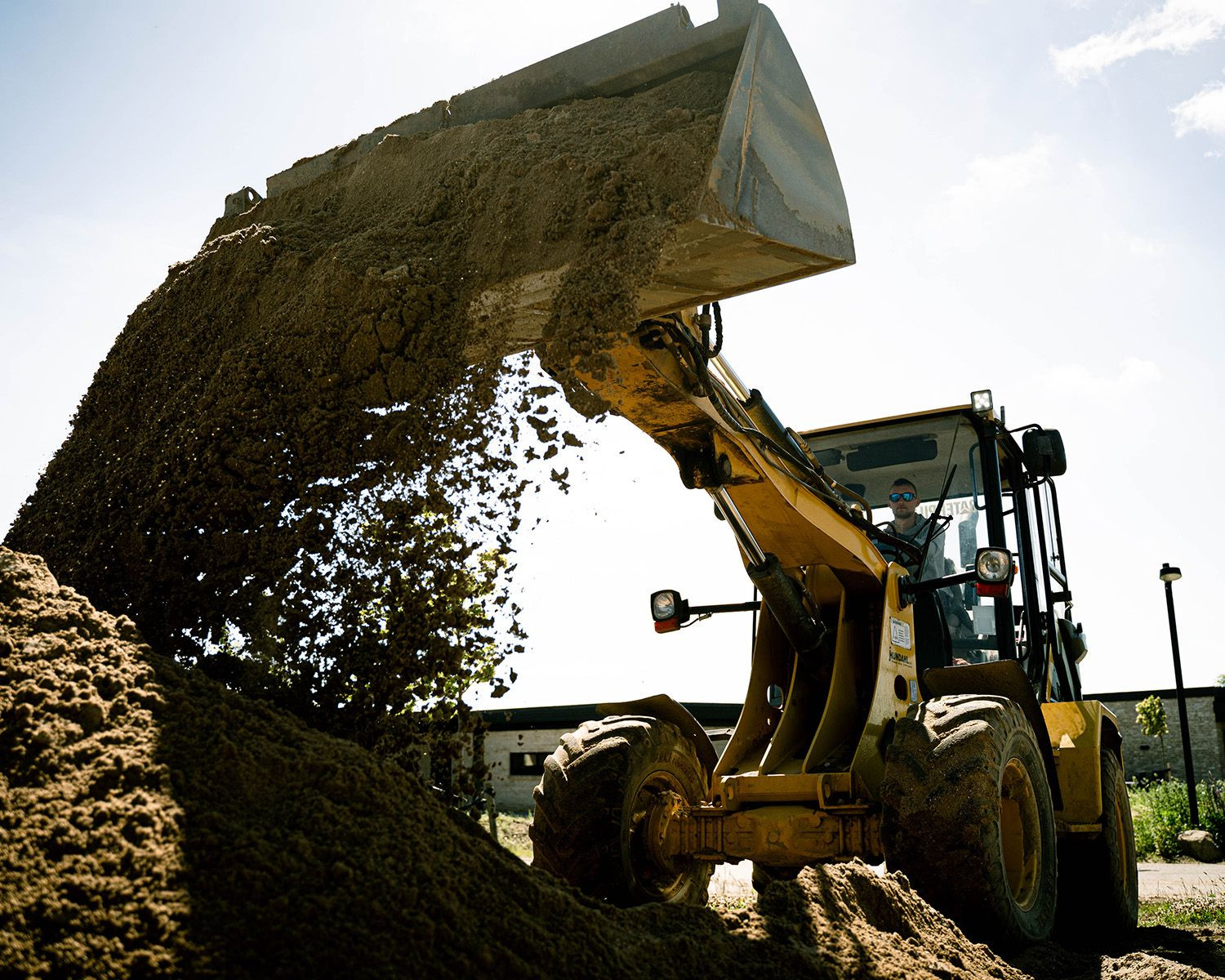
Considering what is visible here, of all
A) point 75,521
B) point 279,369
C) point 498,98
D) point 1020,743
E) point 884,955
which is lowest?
point 884,955

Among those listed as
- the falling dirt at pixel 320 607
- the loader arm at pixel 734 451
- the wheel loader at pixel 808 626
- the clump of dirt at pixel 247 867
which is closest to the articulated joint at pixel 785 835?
the wheel loader at pixel 808 626

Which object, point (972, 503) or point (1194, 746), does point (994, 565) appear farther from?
point (1194, 746)

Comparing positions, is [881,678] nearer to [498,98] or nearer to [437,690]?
[437,690]

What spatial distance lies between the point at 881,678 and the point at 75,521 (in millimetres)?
3759

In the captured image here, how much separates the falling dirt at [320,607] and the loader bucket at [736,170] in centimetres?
12

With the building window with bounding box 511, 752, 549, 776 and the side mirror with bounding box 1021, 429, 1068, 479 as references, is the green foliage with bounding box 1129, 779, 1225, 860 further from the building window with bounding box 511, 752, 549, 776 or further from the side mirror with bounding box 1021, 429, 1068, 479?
the building window with bounding box 511, 752, 549, 776

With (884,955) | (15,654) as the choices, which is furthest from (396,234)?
(884,955)

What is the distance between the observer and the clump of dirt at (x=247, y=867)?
2.38 meters

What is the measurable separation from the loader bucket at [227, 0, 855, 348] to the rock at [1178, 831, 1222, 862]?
40.9 feet

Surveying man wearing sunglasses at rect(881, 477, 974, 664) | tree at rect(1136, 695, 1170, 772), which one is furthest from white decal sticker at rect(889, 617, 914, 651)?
tree at rect(1136, 695, 1170, 772)

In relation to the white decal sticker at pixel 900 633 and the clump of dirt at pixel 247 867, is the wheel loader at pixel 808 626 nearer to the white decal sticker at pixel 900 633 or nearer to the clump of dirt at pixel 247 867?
the white decal sticker at pixel 900 633

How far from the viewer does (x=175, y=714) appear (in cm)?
316

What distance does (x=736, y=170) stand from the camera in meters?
3.89

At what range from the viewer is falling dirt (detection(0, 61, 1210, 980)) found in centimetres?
255
